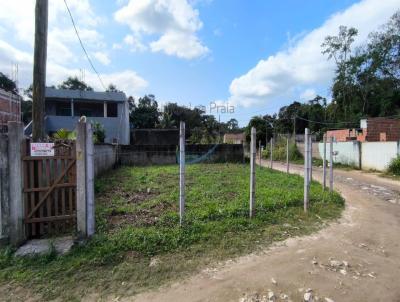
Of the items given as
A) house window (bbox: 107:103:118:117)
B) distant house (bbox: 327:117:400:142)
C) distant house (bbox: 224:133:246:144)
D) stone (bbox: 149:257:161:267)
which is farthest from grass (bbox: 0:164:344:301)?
house window (bbox: 107:103:118:117)

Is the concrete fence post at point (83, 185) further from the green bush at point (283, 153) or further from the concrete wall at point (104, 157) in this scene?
the green bush at point (283, 153)

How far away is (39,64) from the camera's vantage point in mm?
5172

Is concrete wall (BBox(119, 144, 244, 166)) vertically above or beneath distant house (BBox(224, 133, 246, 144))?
beneath

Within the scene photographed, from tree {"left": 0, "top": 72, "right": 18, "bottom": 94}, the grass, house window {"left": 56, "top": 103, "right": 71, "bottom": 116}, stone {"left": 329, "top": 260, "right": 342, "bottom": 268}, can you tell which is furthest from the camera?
tree {"left": 0, "top": 72, "right": 18, "bottom": 94}

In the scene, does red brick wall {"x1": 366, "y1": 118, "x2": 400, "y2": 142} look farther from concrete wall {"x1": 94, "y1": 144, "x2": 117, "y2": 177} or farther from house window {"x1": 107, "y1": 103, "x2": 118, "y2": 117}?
house window {"x1": 107, "y1": 103, "x2": 118, "y2": 117}

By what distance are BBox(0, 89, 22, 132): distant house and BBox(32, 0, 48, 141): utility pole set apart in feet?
32.9

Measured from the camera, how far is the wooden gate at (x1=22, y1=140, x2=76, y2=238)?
450 cm

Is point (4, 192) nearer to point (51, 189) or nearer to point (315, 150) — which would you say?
point (51, 189)

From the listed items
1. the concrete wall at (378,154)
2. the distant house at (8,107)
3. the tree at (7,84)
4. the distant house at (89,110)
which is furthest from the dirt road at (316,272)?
the tree at (7,84)

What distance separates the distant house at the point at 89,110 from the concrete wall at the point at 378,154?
16065 mm

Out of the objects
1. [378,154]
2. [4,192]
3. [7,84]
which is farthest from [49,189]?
[7,84]

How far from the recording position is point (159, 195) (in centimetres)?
755

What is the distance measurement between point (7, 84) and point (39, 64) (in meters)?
32.9

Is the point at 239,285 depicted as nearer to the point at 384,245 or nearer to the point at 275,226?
the point at 275,226
